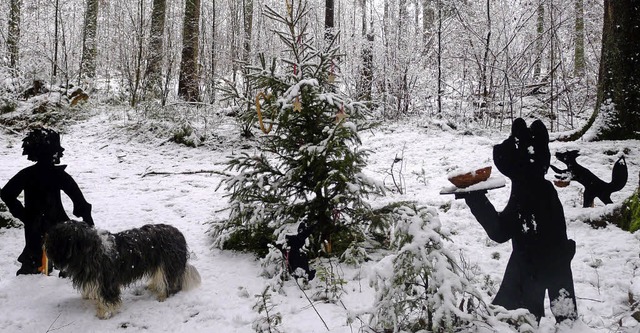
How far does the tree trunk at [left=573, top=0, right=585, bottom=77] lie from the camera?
1188cm

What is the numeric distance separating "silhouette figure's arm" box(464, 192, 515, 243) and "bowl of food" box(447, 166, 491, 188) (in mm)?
81

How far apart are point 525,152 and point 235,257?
3424mm

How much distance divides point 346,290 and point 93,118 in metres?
12.0

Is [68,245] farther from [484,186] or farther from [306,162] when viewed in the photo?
[484,186]

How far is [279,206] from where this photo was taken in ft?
15.0

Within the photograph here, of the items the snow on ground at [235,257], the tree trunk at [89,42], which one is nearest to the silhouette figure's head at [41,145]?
the snow on ground at [235,257]

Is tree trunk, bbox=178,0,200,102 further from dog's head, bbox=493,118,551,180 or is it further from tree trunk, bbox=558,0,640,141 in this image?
dog's head, bbox=493,118,551,180

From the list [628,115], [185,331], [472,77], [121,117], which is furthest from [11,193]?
[472,77]

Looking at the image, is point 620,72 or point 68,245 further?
point 620,72

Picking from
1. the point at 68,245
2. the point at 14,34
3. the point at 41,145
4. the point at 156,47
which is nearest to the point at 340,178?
the point at 68,245

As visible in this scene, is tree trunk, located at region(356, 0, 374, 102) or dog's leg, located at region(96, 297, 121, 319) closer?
dog's leg, located at region(96, 297, 121, 319)

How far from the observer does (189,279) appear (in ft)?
13.3

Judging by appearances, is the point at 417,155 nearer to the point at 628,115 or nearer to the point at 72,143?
the point at 628,115

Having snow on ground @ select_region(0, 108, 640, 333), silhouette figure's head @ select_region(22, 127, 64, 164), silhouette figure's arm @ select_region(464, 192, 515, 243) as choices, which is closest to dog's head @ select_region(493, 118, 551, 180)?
silhouette figure's arm @ select_region(464, 192, 515, 243)
